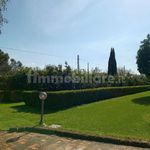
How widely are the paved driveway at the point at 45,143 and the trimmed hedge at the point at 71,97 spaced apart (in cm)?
953

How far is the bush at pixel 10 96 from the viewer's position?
27.5 meters

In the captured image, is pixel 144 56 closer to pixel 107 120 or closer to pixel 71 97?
pixel 71 97

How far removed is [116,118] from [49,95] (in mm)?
6669

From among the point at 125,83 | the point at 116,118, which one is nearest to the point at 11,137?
the point at 116,118

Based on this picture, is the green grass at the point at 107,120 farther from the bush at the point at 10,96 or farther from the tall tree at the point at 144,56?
the bush at the point at 10,96

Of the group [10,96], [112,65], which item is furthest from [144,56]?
[112,65]

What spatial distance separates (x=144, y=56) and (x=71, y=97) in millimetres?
8647

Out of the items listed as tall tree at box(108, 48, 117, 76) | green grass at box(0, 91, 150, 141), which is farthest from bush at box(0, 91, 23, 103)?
tall tree at box(108, 48, 117, 76)

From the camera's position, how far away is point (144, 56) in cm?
2500

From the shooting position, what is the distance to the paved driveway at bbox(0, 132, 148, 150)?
7.96 m

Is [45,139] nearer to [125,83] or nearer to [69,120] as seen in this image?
[69,120]

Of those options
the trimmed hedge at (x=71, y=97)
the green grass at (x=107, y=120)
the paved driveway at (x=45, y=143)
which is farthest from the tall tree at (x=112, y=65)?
the paved driveway at (x=45, y=143)

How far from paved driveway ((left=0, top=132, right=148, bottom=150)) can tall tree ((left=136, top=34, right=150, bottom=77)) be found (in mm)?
17062

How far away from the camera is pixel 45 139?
8.93 meters
